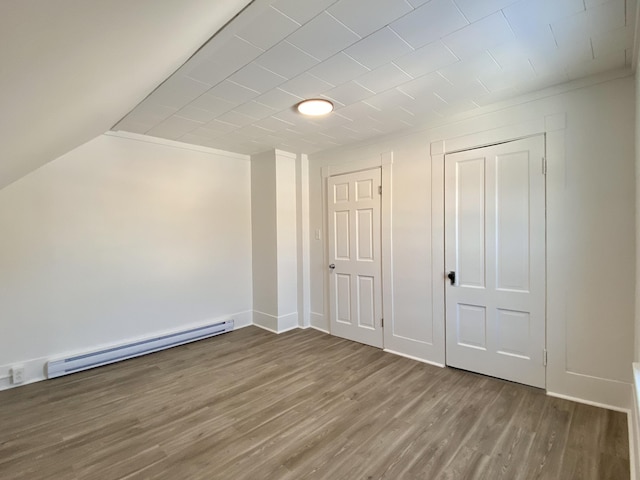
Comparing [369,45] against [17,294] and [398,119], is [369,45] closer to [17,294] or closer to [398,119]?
[398,119]

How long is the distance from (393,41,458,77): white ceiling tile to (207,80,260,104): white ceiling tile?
1124 mm

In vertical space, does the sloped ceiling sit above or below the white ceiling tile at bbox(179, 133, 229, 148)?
below

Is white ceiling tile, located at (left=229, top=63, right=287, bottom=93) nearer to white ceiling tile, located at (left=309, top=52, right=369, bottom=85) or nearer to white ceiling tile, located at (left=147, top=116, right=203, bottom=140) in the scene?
white ceiling tile, located at (left=309, top=52, right=369, bottom=85)

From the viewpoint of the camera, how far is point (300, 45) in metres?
1.81

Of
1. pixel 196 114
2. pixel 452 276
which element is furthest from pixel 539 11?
pixel 196 114

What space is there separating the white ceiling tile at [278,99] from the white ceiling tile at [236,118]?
1.21ft

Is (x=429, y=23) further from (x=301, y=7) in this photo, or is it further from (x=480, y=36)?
(x=301, y=7)

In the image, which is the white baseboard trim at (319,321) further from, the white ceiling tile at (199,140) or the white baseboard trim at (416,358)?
the white ceiling tile at (199,140)

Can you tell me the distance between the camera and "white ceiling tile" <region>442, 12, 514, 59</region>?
165 centimetres

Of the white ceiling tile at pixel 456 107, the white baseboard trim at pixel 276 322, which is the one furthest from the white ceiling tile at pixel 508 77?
the white baseboard trim at pixel 276 322

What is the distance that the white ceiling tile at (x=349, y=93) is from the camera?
7.66 feet

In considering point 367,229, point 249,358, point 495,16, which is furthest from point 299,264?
point 495,16

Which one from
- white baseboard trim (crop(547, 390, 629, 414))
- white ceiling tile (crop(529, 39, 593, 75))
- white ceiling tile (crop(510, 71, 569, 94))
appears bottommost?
white baseboard trim (crop(547, 390, 629, 414))

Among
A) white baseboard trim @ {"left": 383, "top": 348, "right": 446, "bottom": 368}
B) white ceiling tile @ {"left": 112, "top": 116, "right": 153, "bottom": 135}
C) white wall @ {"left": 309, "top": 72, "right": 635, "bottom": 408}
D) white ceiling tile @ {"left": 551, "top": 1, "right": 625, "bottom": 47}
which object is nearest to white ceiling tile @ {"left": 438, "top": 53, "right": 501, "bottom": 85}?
white ceiling tile @ {"left": 551, "top": 1, "right": 625, "bottom": 47}
